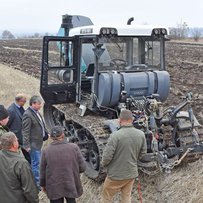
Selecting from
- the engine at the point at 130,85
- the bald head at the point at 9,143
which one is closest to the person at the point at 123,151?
the bald head at the point at 9,143

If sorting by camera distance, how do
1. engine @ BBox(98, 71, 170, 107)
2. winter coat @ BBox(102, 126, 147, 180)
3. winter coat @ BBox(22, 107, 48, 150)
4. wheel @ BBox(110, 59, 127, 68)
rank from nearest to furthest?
winter coat @ BBox(102, 126, 147, 180), winter coat @ BBox(22, 107, 48, 150), engine @ BBox(98, 71, 170, 107), wheel @ BBox(110, 59, 127, 68)

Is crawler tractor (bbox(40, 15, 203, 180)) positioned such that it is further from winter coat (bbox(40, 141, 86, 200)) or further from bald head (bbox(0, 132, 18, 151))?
bald head (bbox(0, 132, 18, 151))

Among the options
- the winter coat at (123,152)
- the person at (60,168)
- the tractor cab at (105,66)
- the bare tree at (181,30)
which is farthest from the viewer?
the bare tree at (181,30)

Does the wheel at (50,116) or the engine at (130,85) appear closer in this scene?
the engine at (130,85)

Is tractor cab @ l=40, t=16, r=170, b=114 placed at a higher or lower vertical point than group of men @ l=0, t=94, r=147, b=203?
higher

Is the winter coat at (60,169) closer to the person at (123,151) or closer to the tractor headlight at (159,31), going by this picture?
the person at (123,151)

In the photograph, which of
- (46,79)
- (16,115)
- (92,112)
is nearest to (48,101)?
(46,79)

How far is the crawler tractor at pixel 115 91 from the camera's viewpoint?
22.6 ft

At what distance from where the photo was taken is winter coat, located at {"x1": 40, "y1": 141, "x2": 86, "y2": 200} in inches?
192

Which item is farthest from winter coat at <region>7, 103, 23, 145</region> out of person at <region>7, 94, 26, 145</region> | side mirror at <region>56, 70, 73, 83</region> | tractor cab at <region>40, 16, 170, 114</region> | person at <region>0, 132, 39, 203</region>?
person at <region>0, 132, 39, 203</region>

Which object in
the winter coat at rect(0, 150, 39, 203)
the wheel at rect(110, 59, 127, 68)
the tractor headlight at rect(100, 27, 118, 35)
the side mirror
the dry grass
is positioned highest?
the tractor headlight at rect(100, 27, 118, 35)

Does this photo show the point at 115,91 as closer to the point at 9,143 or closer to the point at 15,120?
the point at 15,120

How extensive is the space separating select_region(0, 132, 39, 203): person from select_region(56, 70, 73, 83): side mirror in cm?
403

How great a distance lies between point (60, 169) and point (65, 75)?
12.7 feet
